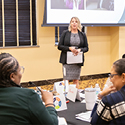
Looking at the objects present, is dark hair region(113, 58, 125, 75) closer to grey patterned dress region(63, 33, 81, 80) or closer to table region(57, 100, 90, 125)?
table region(57, 100, 90, 125)

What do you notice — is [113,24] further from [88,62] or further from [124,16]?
[88,62]

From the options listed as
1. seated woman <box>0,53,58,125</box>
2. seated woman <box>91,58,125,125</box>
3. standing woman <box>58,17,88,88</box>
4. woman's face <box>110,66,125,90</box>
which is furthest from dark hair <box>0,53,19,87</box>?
standing woman <box>58,17,88,88</box>

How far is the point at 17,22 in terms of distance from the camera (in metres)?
5.81

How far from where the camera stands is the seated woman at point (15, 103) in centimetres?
132

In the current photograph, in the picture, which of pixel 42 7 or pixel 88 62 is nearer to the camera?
pixel 42 7

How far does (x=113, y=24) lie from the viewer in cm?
652

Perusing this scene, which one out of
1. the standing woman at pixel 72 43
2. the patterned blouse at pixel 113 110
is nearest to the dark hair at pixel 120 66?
the patterned blouse at pixel 113 110

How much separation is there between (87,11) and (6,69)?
516 cm

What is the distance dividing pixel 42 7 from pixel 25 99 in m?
4.94

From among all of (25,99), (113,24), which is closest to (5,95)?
(25,99)

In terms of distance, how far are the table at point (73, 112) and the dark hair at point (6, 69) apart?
0.73 metres

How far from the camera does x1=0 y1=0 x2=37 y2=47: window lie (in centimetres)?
569

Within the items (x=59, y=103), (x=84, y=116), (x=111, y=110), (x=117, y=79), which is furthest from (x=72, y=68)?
(x=111, y=110)

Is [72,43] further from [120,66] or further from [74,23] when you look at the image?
[120,66]
